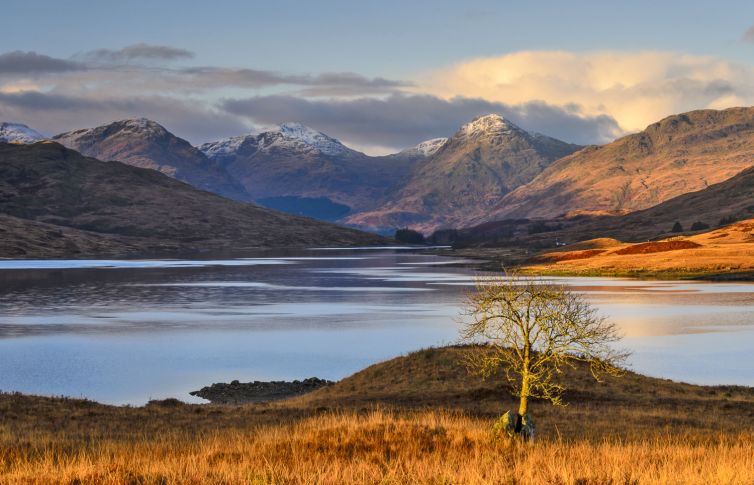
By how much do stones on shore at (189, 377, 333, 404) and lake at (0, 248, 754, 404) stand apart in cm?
171

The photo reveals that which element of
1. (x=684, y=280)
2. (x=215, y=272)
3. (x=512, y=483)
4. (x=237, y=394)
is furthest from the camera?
(x=215, y=272)

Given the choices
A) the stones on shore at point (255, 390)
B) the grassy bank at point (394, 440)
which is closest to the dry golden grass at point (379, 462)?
the grassy bank at point (394, 440)

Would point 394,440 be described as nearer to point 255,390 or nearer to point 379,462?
point 379,462

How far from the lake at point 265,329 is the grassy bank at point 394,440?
40.1ft

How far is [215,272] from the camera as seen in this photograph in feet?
630

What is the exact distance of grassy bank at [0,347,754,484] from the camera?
17.3 m

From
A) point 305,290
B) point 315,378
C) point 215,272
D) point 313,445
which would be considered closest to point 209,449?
point 313,445

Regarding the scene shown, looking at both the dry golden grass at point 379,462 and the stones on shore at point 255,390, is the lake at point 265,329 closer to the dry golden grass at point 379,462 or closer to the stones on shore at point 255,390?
the stones on shore at point 255,390

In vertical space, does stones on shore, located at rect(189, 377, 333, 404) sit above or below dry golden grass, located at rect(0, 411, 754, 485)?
below

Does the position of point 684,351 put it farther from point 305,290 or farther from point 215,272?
point 215,272

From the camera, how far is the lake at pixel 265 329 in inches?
2323

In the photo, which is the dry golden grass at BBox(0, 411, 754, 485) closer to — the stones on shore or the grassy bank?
the grassy bank

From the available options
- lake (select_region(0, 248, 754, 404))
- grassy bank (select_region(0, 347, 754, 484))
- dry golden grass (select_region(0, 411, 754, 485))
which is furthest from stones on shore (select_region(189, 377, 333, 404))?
dry golden grass (select_region(0, 411, 754, 485))

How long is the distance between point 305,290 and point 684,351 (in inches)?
3050
